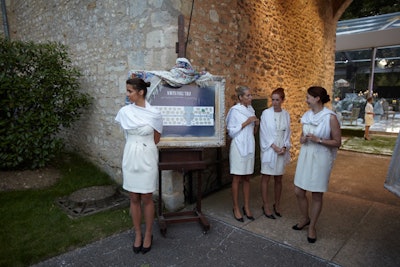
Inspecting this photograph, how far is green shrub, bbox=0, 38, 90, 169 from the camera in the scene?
459 cm

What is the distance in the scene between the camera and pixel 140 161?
2688mm

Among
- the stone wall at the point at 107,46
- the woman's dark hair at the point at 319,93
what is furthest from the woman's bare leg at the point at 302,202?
the stone wall at the point at 107,46

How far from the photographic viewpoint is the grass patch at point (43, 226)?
2.83m

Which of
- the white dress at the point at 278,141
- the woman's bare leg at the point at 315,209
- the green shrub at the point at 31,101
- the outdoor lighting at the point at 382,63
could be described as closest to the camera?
the woman's bare leg at the point at 315,209

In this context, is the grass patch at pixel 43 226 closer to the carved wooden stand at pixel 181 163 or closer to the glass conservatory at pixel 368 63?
the carved wooden stand at pixel 181 163

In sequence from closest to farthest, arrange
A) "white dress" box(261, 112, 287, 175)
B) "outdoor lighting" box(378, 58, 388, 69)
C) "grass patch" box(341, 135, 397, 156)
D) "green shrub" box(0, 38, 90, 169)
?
"white dress" box(261, 112, 287, 175) < "green shrub" box(0, 38, 90, 169) < "grass patch" box(341, 135, 397, 156) < "outdoor lighting" box(378, 58, 388, 69)

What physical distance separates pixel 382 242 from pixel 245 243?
1622mm

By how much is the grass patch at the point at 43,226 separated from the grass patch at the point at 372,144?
7.91m

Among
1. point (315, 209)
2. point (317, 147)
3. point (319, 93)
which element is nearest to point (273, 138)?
Result: point (317, 147)

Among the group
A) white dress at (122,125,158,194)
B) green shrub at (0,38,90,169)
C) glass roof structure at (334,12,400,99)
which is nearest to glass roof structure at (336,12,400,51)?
glass roof structure at (334,12,400,99)

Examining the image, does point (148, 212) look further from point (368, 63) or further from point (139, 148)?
point (368, 63)

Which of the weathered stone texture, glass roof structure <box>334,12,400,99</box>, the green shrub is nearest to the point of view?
the weathered stone texture

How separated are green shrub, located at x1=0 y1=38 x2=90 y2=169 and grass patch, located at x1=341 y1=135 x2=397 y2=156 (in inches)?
327

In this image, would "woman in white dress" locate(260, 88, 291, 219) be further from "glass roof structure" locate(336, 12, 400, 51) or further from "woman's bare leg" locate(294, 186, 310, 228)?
"glass roof structure" locate(336, 12, 400, 51)
